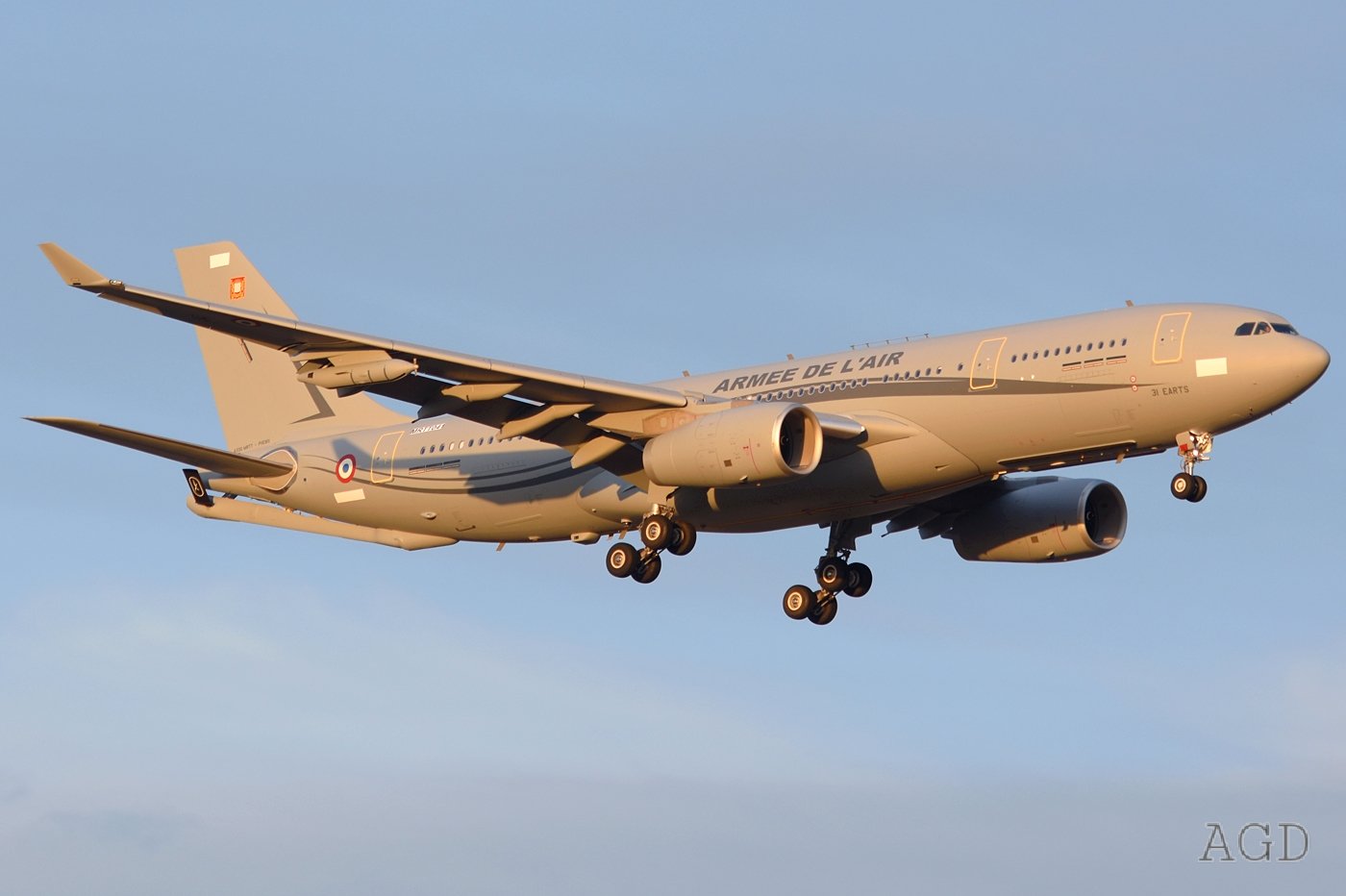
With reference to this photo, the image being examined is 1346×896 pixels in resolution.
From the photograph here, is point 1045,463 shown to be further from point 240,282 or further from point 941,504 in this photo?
point 240,282

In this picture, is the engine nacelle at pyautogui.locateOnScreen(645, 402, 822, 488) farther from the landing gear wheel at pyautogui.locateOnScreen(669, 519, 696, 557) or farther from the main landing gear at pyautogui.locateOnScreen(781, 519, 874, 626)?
the main landing gear at pyautogui.locateOnScreen(781, 519, 874, 626)

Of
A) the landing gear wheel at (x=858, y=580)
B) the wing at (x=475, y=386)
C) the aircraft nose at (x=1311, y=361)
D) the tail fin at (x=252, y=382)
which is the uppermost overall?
the tail fin at (x=252, y=382)

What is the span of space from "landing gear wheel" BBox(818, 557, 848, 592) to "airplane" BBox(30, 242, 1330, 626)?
5 centimetres

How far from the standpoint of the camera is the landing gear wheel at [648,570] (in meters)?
47.0

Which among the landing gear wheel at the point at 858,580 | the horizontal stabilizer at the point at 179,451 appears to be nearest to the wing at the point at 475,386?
the horizontal stabilizer at the point at 179,451

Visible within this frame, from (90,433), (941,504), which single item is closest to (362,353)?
(90,433)

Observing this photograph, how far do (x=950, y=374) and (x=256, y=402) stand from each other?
21.3 metres

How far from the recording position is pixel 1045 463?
43812 mm

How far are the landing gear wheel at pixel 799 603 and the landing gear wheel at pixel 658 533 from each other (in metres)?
5.82

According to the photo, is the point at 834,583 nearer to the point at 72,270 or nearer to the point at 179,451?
the point at 179,451

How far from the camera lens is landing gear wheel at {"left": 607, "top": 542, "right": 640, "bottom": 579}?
154ft

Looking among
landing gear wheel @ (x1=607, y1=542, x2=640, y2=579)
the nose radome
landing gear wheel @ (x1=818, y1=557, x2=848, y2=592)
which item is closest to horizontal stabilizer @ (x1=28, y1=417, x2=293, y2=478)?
landing gear wheel @ (x1=607, y1=542, x2=640, y2=579)

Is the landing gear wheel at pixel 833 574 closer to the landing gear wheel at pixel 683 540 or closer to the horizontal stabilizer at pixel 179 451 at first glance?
the landing gear wheel at pixel 683 540

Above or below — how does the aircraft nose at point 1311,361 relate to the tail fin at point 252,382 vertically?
below
